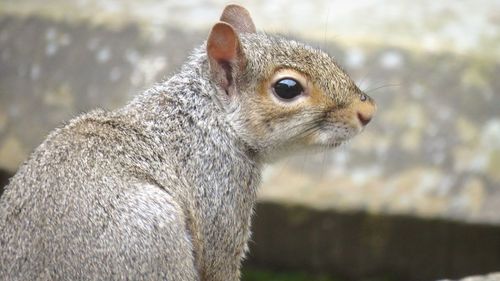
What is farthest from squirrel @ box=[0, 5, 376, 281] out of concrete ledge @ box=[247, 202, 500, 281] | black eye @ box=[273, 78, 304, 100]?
concrete ledge @ box=[247, 202, 500, 281]

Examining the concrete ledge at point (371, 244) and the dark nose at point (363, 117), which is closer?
the dark nose at point (363, 117)

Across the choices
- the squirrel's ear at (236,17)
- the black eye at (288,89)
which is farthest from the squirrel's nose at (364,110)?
the squirrel's ear at (236,17)

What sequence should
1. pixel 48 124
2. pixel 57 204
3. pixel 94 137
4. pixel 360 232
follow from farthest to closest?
pixel 48 124 → pixel 360 232 → pixel 94 137 → pixel 57 204

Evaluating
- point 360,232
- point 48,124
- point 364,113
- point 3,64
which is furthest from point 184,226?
point 3,64

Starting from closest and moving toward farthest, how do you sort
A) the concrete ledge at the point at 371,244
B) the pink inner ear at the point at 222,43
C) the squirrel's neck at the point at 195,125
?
the pink inner ear at the point at 222,43, the squirrel's neck at the point at 195,125, the concrete ledge at the point at 371,244

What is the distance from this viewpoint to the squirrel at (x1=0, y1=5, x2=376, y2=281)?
4.19 metres

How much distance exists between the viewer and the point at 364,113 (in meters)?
4.76

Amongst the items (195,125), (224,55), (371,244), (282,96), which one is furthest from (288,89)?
(371,244)

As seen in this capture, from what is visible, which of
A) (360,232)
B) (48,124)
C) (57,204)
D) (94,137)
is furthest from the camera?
(48,124)

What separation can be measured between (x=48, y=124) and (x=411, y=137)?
2.19m

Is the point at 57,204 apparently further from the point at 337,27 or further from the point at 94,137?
the point at 337,27

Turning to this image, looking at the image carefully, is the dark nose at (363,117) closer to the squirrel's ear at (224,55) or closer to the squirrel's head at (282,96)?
the squirrel's head at (282,96)

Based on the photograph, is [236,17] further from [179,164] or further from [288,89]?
[179,164]

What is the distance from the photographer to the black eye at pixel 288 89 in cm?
465
